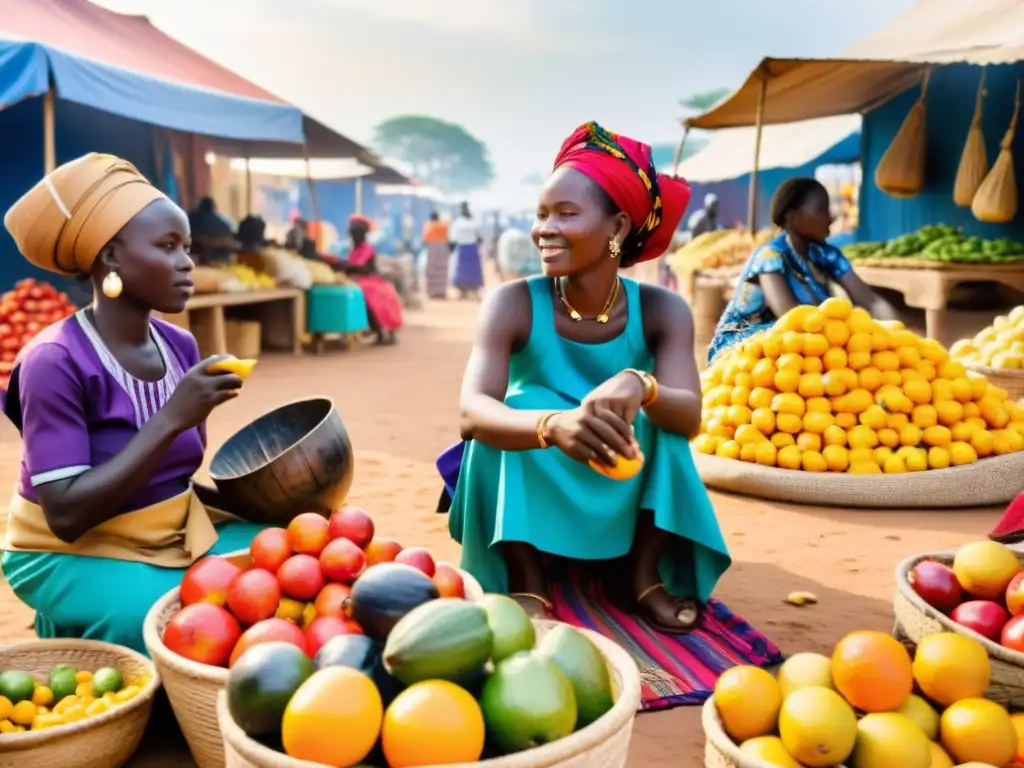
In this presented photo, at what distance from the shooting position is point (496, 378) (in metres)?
3.15

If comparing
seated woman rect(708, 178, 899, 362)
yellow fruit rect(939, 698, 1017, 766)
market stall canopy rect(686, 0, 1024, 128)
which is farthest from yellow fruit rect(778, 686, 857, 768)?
market stall canopy rect(686, 0, 1024, 128)

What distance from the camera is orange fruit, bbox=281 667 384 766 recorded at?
5.12 ft

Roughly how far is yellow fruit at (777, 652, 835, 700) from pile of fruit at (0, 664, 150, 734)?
59.9 inches

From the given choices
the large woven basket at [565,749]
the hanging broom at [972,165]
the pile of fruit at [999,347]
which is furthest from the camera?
the hanging broom at [972,165]

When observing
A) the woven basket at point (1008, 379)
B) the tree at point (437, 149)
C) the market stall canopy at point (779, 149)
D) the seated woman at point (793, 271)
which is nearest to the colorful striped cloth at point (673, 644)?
the seated woman at point (793, 271)

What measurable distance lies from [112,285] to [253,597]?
0.95 metres

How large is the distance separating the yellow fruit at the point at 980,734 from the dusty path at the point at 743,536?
64 cm

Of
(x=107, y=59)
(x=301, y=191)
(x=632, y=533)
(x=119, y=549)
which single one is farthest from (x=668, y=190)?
(x=301, y=191)

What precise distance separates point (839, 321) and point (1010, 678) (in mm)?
3033

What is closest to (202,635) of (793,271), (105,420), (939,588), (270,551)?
(270,551)

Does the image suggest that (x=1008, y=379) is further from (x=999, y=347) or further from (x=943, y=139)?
(x=943, y=139)

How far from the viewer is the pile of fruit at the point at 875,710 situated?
1949 mm

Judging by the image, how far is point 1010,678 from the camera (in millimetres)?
2332

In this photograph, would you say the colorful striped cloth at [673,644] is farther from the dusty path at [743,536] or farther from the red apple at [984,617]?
the red apple at [984,617]
